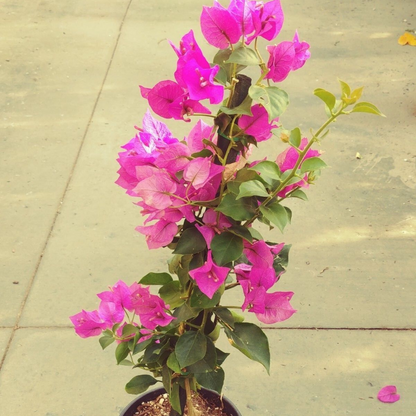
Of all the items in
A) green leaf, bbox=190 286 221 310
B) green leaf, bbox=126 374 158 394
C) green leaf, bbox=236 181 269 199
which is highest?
green leaf, bbox=236 181 269 199

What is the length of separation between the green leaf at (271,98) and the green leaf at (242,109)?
4 cm

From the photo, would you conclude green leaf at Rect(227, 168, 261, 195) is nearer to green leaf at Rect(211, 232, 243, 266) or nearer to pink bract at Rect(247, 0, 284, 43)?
green leaf at Rect(211, 232, 243, 266)

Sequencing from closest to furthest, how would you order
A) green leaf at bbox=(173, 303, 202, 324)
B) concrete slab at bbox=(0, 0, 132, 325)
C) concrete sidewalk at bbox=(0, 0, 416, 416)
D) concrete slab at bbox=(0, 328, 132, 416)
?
green leaf at bbox=(173, 303, 202, 324), concrete slab at bbox=(0, 328, 132, 416), concrete sidewalk at bbox=(0, 0, 416, 416), concrete slab at bbox=(0, 0, 132, 325)

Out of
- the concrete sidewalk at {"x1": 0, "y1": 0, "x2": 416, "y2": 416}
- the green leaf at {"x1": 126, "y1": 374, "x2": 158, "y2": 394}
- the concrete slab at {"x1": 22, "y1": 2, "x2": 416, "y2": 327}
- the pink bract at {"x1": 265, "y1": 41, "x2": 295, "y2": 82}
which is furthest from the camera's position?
the concrete slab at {"x1": 22, "y1": 2, "x2": 416, "y2": 327}

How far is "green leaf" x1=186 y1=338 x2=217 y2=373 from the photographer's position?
4.87ft

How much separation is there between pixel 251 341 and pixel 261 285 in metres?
0.13

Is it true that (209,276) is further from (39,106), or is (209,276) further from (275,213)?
(39,106)

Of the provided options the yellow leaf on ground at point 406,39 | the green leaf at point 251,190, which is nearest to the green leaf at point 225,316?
the green leaf at point 251,190

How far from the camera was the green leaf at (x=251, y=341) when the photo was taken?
1418 mm

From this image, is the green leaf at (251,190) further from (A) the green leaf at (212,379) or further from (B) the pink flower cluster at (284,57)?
(A) the green leaf at (212,379)

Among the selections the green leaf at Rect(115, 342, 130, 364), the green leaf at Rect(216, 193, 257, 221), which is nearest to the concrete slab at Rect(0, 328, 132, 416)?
the green leaf at Rect(115, 342, 130, 364)

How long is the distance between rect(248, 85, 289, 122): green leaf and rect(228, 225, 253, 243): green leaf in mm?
247

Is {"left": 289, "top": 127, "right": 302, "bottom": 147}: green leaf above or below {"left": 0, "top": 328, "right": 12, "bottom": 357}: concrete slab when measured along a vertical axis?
above

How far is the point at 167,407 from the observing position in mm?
1896
